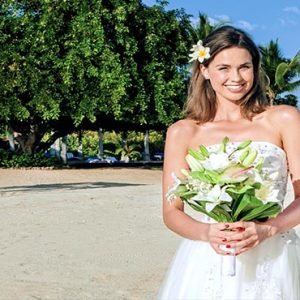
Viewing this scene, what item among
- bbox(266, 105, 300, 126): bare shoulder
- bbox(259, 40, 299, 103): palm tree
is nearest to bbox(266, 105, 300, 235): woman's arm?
bbox(266, 105, 300, 126): bare shoulder

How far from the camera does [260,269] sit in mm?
2402

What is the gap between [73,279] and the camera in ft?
23.1

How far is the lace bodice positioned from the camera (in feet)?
7.85

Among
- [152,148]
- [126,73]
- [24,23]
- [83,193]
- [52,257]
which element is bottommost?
[152,148]

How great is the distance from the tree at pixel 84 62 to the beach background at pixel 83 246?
1232 cm

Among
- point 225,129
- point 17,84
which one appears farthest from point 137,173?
point 225,129

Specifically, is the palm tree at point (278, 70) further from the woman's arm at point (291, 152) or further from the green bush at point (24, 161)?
the woman's arm at point (291, 152)

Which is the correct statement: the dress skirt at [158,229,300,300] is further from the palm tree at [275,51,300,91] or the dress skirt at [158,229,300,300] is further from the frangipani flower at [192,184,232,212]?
the palm tree at [275,51,300,91]

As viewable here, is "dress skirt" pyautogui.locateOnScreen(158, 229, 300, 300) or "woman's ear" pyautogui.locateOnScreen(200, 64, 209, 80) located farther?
"woman's ear" pyautogui.locateOnScreen(200, 64, 209, 80)

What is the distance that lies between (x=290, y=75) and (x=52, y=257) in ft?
128

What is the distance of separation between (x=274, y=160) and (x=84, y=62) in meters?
27.6

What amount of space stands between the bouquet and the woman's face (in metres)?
0.34

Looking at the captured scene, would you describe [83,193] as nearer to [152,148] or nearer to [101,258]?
[101,258]

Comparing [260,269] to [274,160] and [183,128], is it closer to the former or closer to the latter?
[274,160]
